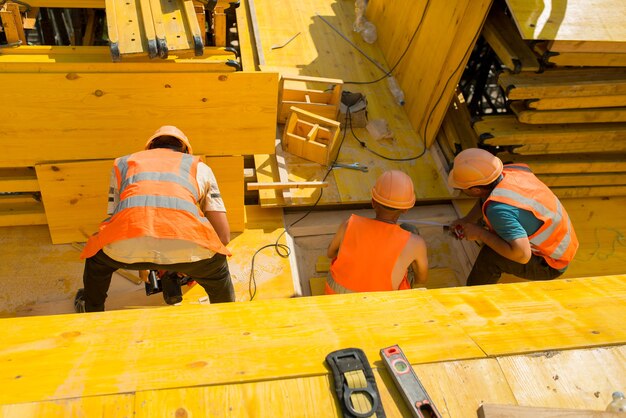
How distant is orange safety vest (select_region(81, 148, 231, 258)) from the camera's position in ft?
9.75

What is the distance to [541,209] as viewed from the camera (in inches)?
140

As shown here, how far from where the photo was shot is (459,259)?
5.04 metres

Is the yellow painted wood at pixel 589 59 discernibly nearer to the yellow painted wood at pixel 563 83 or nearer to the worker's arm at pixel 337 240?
the yellow painted wood at pixel 563 83

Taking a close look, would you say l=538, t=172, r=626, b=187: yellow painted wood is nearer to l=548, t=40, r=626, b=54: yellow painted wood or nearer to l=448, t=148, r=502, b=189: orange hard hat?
l=548, t=40, r=626, b=54: yellow painted wood

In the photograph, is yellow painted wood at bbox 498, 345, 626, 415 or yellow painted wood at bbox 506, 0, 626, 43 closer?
yellow painted wood at bbox 498, 345, 626, 415

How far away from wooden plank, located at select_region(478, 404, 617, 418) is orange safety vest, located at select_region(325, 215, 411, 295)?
164 centimetres

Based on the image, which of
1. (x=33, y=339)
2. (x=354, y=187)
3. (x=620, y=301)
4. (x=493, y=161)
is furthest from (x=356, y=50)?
(x=33, y=339)

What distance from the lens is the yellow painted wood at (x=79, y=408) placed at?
1.60 metres

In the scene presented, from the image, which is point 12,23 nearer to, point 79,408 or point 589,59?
point 79,408

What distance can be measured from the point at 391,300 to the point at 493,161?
1.82 metres

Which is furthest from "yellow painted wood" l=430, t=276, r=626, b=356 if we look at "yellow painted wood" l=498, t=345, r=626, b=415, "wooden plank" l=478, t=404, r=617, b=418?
"wooden plank" l=478, t=404, r=617, b=418

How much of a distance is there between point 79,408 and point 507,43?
4.35 meters

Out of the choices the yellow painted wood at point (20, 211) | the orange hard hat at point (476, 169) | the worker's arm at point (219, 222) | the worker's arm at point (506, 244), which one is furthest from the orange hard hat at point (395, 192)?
the yellow painted wood at point (20, 211)

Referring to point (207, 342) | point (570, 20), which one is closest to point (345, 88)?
point (570, 20)
